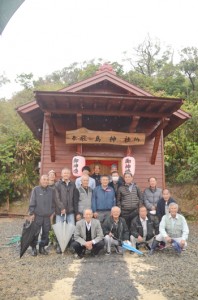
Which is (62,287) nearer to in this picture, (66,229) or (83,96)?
(66,229)

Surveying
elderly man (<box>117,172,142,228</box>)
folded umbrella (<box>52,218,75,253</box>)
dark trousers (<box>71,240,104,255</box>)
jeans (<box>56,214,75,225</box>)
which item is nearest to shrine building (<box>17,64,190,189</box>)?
elderly man (<box>117,172,142,228</box>)

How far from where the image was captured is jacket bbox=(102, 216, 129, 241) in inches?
229

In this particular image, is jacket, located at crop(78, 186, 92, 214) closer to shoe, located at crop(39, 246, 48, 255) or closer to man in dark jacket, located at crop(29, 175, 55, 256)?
man in dark jacket, located at crop(29, 175, 55, 256)

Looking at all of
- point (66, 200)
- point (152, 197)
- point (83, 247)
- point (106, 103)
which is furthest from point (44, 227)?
point (106, 103)

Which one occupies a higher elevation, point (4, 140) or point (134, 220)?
point (4, 140)

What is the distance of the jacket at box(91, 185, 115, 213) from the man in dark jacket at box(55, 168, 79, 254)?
0.39 meters

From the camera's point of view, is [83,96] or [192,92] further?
[192,92]

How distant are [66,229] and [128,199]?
4.92 ft

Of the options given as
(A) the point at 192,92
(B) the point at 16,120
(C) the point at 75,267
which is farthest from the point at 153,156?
(B) the point at 16,120

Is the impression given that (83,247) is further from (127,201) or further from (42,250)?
(127,201)

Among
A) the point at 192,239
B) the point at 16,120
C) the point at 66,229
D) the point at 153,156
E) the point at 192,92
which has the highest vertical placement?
the point at 192,92

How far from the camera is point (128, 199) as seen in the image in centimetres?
636

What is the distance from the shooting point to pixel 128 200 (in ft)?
20.9

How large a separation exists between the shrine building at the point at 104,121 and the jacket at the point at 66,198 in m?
2.47
